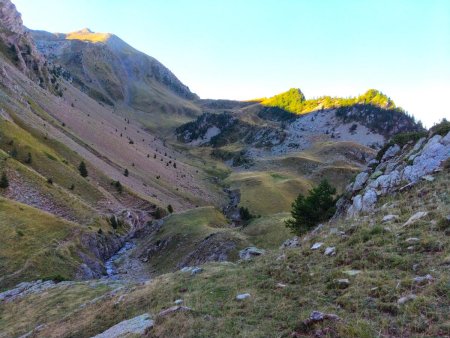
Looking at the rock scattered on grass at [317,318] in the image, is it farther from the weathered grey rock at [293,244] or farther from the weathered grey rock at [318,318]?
the weathered grey rock at [293,244]

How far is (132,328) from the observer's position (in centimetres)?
1452

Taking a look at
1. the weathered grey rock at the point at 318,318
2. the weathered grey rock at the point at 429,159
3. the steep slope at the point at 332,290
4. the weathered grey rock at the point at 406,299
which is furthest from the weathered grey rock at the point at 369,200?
the weathered grey rock at the point at 318,318

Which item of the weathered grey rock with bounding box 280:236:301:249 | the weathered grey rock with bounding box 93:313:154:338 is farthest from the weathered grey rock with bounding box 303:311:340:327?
the weathered grey rock with bounding box 280:236:301:249

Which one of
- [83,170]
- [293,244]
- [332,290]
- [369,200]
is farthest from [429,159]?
[83,170]

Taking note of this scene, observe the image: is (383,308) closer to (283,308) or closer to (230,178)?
(283,308)

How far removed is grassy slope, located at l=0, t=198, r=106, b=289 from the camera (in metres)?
38.7

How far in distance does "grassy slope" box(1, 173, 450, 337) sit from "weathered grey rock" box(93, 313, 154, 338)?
57 cm

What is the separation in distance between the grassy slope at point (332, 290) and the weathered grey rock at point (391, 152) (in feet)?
36.3

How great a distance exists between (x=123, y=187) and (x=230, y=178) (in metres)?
64.2

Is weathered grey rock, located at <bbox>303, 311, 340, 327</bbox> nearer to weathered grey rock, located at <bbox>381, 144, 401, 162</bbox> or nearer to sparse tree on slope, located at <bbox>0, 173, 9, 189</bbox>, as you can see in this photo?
weathered grey rock, located at <bbox>381, 144, 401, 162</bbox>

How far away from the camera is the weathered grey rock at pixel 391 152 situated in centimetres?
3200

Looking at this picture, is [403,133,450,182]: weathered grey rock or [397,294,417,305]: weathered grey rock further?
[403,133,450,182]: weathered grey rock

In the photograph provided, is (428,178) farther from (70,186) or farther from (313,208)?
(70,186)

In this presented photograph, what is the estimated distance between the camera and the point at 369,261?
47.8ft
